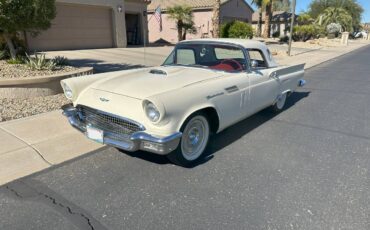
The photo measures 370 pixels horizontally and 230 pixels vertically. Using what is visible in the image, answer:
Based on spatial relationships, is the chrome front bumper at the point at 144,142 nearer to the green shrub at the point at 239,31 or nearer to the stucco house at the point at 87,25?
the stucco house at the point at 87,25

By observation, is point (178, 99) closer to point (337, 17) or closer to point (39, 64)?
point (39, 64)

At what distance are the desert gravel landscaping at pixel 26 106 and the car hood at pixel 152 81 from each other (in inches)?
85.4

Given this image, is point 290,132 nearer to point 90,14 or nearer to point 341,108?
point 341,108

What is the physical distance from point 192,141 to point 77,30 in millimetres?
14700

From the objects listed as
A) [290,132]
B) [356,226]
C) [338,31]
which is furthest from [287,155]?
[338,31]

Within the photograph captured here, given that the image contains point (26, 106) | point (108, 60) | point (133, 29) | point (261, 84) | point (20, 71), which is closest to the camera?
point (261, 84)

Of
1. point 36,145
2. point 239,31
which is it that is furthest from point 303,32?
point 36,145

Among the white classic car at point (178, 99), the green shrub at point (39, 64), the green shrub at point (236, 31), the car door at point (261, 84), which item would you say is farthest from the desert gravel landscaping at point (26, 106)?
the green shrub at point (236, 31)

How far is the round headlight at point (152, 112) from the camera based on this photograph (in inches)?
116

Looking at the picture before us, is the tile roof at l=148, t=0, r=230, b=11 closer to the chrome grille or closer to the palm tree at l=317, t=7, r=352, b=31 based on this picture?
the chrome grille

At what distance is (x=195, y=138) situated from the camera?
11.9 feet

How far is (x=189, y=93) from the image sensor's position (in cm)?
329

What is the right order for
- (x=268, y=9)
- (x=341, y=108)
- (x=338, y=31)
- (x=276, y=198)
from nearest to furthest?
(x=276, y=198), (x=341, y=108), (x=268, y=9), (x=338, y=31)

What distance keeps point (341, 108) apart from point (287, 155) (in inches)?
127
